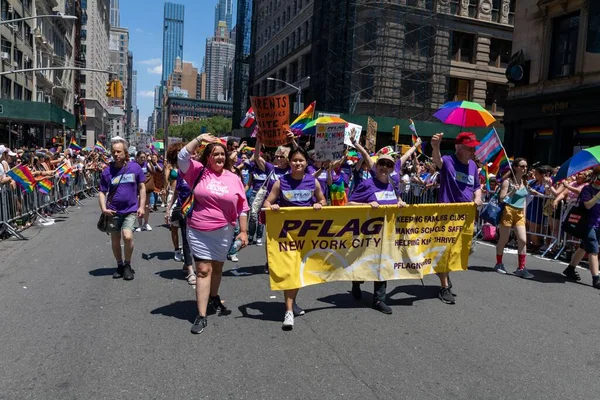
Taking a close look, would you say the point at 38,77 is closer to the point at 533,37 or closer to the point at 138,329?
the point at 533,37

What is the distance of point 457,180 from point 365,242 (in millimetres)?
1659

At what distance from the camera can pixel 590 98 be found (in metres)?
21.3

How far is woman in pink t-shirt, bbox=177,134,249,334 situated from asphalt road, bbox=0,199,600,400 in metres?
0.53

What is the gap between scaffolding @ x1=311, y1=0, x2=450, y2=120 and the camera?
3684cm

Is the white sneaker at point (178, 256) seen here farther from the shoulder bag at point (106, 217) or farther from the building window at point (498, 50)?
the building window at point (498, 50)

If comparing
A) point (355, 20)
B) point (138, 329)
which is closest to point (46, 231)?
point (138, 329)

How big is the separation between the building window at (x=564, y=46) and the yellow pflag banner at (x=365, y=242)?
20.0 metres

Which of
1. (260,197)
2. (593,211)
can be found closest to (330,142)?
(260,197)

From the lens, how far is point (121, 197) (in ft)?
23.5

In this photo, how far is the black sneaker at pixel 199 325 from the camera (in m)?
5.07

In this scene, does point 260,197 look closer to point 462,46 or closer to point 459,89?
point 459,89

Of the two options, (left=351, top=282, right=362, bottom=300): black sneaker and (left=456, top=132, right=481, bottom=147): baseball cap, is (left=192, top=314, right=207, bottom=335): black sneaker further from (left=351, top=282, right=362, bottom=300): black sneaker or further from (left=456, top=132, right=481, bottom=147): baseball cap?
(left=456, top=132, right=481, bottom=147): baseball cap

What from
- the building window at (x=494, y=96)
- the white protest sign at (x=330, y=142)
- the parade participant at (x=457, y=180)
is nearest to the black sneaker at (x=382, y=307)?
the parade participant at (x=457, y=180)

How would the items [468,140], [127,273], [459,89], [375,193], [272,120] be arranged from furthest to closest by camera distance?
1. [459,89]
2. [272,120]
3. [127,273]
4. [468,140]
5. [375,193]
